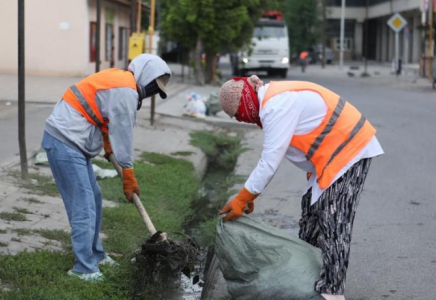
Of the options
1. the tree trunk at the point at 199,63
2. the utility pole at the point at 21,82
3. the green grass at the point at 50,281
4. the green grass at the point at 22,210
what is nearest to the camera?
the green grass at the point at 50,281

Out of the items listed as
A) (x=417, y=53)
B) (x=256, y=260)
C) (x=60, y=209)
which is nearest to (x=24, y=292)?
(x=256, y=260)

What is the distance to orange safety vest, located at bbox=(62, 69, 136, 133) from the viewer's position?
5199mm

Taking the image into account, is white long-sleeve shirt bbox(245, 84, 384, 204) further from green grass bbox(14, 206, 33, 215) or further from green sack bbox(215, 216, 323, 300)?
green grass bbox(14, 206, 33, 215)

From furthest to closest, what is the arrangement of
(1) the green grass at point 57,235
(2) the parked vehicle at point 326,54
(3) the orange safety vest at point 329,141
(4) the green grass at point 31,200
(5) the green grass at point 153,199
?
(2) the parked vehicle at point 326,54
(4) the green grass at point 31,200
(5) the green grass at point 153,199
(1) the green grass at point 57,235
(3) the orange safety vest at point 329,141

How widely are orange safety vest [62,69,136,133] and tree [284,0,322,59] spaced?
5257cm

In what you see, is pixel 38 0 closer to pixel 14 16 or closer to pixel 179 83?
pixel 14 16

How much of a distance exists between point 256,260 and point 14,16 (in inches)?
896

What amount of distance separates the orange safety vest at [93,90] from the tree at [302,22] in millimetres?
52567

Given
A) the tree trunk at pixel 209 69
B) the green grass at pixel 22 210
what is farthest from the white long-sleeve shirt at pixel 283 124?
the tree trunk at pixel 209 69

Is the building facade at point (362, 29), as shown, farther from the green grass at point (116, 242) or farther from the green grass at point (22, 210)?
the green grass at point (22, 210)

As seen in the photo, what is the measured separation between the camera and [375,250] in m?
6.58

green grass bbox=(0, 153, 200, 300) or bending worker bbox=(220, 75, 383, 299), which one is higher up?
bending worker bbox=(220, 75, 383, 299)

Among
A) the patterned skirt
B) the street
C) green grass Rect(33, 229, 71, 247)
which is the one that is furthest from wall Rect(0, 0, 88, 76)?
the patterned skirt

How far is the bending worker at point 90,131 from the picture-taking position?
204 inches
